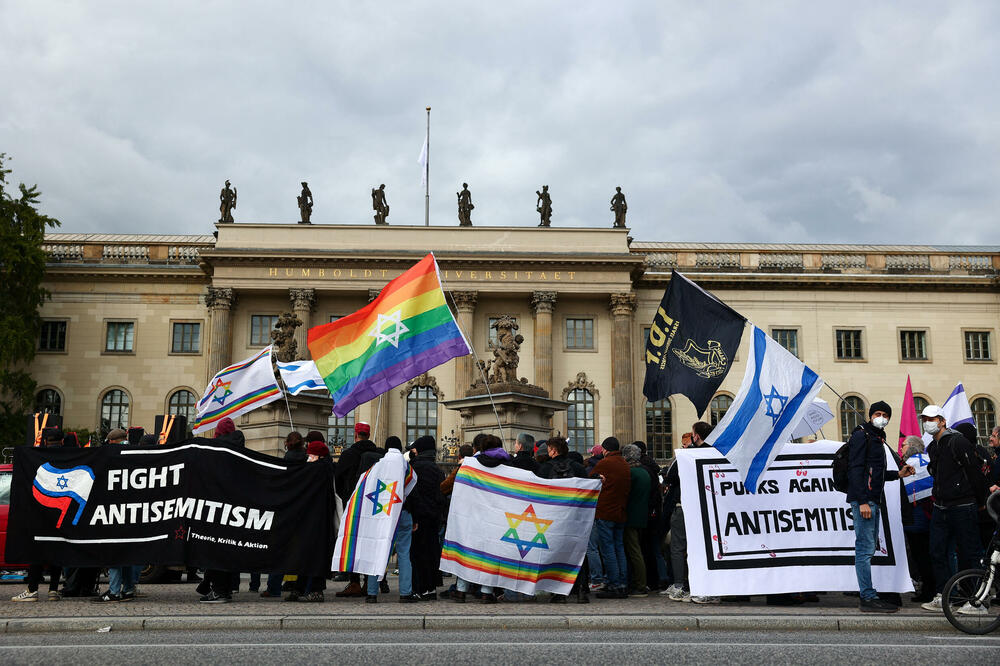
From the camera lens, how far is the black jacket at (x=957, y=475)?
10.5 metres

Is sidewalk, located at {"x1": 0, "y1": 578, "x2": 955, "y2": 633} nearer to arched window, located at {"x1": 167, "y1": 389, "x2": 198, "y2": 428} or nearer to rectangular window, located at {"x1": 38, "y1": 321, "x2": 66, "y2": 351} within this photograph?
arched window, located at {"x1": 167, "y1": 389, "x2": 198, "y2": 428}

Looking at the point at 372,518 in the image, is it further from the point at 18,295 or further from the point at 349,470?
the point at 18,295

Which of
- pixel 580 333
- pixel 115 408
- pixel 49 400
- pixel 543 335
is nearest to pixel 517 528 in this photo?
pixel 543 335

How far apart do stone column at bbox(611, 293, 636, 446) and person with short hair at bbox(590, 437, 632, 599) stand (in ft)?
114

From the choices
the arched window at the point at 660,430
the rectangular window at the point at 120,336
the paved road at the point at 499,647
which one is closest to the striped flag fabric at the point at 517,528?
the paved road at the point at 499,647

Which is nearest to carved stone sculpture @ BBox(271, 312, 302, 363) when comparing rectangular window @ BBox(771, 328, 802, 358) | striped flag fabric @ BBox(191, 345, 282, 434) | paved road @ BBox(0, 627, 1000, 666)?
striped flag fabric @ BBox(191, 345, 282, 434)

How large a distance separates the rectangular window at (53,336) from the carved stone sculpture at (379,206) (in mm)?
17409

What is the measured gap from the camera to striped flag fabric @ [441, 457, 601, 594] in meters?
11.4

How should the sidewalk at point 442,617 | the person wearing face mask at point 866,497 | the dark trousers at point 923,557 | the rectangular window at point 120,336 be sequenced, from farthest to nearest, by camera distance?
the rectangular window at point 120,336, the dark trousers at point 923,557, the person wearing face mask at point 866,497, the sidewalk at point 442,617

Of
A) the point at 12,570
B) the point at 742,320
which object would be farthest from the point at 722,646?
the point at 12,570

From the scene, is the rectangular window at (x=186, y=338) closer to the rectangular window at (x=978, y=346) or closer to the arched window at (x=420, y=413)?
the arched window at (x=420, y=413)

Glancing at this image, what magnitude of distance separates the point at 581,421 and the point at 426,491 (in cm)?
3711

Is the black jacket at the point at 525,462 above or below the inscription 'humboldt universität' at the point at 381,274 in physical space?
below

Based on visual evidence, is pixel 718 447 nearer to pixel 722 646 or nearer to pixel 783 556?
pixel 783 556
